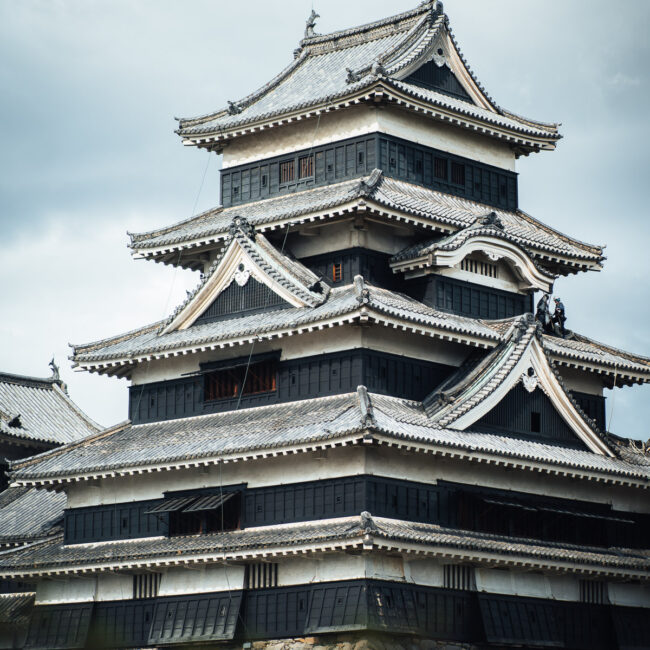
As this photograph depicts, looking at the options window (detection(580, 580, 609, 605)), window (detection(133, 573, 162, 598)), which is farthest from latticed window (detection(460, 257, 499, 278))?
window (detection(133, 573, 162, 598))

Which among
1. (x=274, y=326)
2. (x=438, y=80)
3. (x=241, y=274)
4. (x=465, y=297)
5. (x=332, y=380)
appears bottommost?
(x=332, y=380)

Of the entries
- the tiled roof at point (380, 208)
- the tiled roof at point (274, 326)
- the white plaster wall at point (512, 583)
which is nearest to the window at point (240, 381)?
the tiled roof at point (274, 326)

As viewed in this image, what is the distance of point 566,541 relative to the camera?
47000 millimetres

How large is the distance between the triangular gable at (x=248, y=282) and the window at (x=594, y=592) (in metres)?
12.5

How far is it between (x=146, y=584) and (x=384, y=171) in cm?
1560

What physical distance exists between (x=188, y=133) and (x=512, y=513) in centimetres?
1841

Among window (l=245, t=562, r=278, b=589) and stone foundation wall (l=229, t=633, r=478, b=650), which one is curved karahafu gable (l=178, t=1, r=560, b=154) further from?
stone foundation wall (l=229, t=633, r=478, b=650)

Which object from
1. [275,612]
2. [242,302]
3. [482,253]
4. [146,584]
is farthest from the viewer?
[482,253]

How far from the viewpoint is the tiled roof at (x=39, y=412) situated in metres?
63.5

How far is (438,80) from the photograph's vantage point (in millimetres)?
51531

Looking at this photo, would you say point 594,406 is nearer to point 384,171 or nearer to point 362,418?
point 384,171

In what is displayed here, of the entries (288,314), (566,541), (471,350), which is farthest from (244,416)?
(566,541)

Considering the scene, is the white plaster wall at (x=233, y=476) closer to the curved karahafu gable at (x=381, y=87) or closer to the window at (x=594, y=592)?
the window at (x=594, y=592)

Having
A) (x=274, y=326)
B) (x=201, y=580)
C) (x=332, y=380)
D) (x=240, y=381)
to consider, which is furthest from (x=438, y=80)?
(x=201, y=580)
